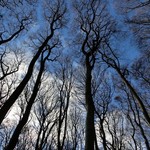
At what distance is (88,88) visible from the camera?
772 centimetres

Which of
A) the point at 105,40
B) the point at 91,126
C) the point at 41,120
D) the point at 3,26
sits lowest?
the point at 91,126

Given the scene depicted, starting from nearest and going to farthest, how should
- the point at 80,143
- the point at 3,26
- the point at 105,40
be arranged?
1. the point at 3,26
2. the point at 105,40
3. the point at 80,143

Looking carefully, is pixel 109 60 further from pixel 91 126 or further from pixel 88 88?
pixel 91 126

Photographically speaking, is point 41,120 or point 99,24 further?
point 41,120

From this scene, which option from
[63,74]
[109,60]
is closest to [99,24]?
[109,60]

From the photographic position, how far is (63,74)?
15.8 m

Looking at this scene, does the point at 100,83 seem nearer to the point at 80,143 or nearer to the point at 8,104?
the point at 8,104

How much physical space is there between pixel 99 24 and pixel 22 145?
27361mm

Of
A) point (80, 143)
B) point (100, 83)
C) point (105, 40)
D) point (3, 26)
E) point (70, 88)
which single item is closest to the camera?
point (3, 26)

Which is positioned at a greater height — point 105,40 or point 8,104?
point 105,40

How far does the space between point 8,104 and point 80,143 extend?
865 inches

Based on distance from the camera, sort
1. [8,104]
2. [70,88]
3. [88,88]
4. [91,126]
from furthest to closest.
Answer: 1. [70,88]
2. [88,88]
3. [8,104]
4. [91,126]

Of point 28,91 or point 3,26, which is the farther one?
point 28,91

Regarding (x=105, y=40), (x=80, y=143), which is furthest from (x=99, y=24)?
(x=80, y=143)
